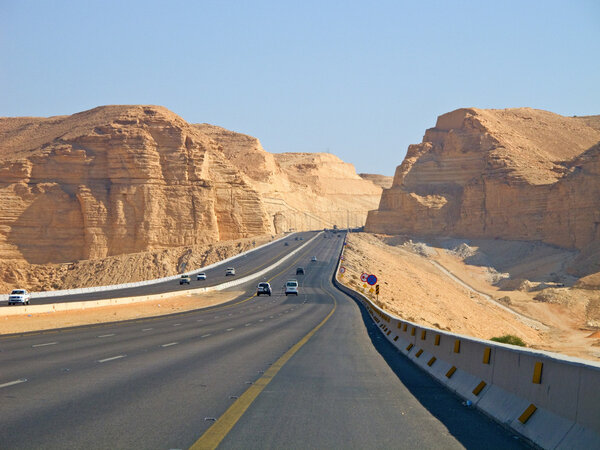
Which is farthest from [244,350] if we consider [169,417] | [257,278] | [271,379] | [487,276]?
[487,276]

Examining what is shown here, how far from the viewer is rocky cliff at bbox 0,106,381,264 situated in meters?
107

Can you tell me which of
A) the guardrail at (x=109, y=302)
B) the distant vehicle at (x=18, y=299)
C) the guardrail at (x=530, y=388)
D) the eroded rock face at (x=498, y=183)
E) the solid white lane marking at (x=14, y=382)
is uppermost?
the eroded rock face at (x=498, y=183)

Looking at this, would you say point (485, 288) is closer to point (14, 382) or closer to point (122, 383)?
point (122, 383)

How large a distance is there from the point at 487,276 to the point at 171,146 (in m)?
51.9

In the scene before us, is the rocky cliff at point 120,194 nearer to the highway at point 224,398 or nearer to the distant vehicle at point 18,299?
the distant vehicle at point 18,299

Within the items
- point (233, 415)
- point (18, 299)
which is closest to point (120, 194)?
point (18, 299)

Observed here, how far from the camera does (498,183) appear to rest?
4953 inches

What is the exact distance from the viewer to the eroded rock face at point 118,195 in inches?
4222

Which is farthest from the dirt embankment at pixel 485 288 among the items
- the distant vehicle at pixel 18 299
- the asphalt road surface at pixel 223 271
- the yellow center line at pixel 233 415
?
the yellow center line at pixel 233 415

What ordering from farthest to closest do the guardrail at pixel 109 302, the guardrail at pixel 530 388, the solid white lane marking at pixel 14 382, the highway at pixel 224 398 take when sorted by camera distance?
1. the guardrail at pixel 109 302
2. the solid white lane marking at pixel 14 382
3. the highway at pixel 224 398
4. the guardrail at pixel 530 388

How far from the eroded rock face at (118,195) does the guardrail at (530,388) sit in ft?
327

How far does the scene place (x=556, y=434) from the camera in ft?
20.9

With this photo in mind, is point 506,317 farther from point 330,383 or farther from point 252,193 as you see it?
point 252,193

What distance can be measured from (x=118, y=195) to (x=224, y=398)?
104 metres
